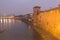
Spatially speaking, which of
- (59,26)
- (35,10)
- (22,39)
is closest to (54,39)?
(59,26)

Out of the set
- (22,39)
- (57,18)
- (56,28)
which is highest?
(57,18)

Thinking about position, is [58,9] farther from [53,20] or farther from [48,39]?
[48,39]

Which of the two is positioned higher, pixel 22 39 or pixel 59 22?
pixel 59 22

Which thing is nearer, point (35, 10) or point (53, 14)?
point (53, 14)

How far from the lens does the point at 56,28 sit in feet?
47.7

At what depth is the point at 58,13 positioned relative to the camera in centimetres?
1404

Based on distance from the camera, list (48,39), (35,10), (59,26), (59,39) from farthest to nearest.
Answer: (35,10) → (59,26) → (48,39) → (59,39)

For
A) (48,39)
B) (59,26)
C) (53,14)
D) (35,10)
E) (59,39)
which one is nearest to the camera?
(59,39)

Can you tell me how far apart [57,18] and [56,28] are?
0.90 metres

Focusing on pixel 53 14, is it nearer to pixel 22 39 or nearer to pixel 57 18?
pixel 57 18

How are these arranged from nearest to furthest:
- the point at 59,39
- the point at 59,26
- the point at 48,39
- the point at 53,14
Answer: the point at 59,39
the point at 48,39
the point at 59,26
the point at 53,14

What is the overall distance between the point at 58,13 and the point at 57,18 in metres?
0.50

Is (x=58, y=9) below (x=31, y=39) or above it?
above

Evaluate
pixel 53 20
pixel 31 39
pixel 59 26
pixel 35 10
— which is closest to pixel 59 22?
pixel 59 26
